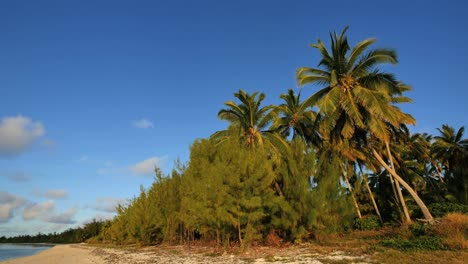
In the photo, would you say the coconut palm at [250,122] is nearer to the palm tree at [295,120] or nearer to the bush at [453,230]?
the palm tree at [295,120]

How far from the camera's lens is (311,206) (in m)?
20.4

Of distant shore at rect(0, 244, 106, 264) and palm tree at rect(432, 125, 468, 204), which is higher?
palm tree at rect(432, 125, 468, 204)

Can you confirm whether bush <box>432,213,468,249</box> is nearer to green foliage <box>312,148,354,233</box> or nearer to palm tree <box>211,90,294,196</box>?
green foliage <box>312,148,354,233</box>

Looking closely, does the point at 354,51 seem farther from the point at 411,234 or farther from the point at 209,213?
the point at 209,213

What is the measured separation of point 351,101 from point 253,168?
26.9 feet

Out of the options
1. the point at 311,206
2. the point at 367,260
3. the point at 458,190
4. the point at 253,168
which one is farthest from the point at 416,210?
the point at 367,260

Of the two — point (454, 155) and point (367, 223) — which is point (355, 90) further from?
point (454, 155)

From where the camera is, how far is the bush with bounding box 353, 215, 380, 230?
107ft

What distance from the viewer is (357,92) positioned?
842 inches

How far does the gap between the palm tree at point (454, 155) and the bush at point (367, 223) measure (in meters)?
9.26

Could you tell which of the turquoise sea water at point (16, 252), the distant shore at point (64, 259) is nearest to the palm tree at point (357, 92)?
the distant shore at point (64, 259)

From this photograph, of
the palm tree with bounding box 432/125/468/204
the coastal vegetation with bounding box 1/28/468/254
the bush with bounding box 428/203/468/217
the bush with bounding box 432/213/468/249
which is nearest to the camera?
the bush with bounding box 432/213/468/249

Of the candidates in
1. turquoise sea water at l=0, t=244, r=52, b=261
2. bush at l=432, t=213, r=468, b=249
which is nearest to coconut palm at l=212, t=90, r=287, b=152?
bush at l=432, t=213, r=468, b=249

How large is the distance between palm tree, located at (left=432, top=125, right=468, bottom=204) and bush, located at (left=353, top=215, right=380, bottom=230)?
9255mm
